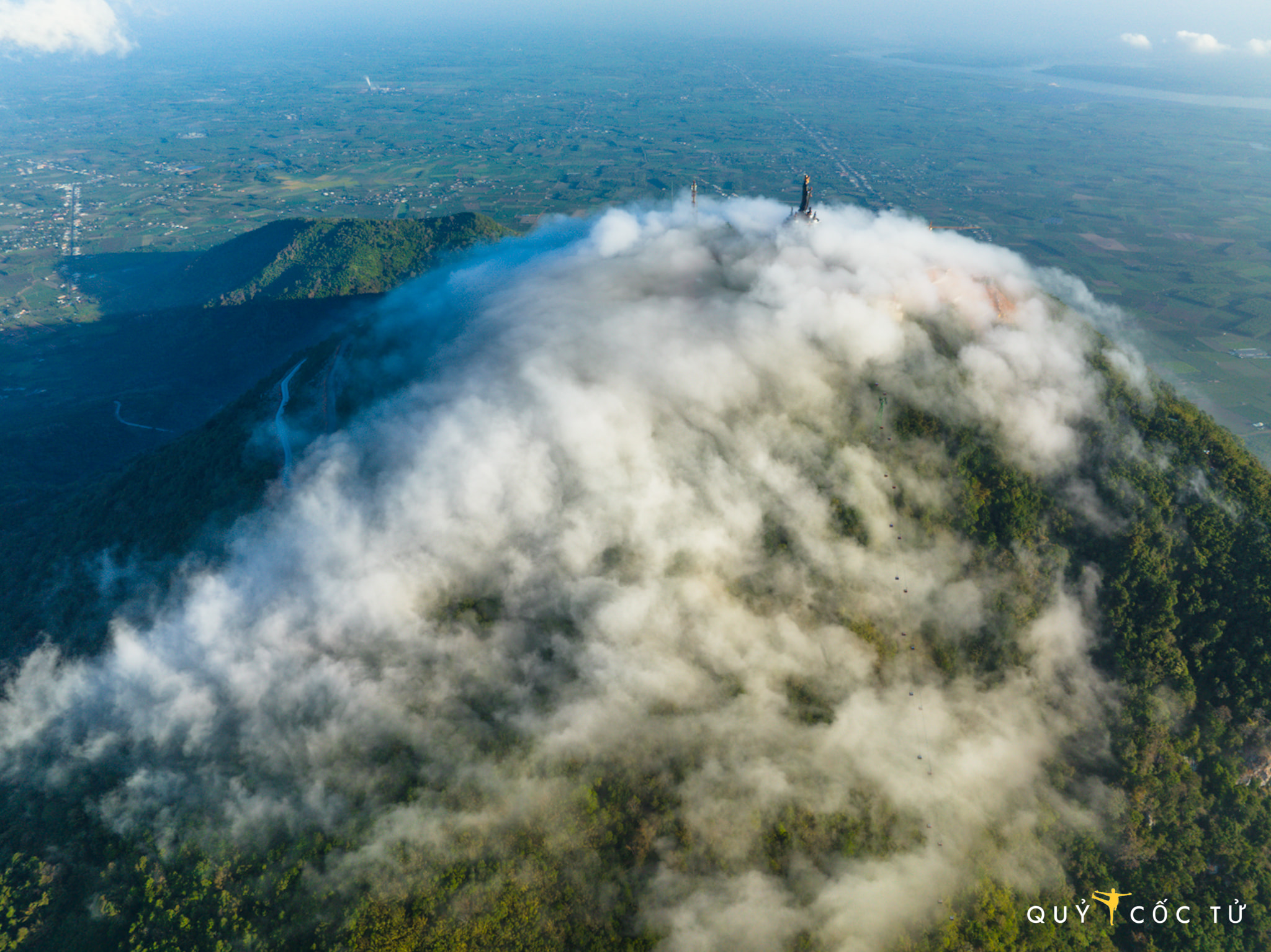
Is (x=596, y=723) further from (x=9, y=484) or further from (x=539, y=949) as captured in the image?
(x=9, y=484)

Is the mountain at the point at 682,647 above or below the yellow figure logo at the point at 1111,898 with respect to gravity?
above

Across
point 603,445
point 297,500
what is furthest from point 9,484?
point 603,445

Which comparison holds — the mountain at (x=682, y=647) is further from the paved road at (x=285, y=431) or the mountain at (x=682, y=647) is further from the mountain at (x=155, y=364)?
the mountain at (x=155, y=364)

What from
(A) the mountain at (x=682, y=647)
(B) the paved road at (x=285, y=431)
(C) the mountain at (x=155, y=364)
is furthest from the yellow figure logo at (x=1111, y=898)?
(C) the mountain at (x=155, y=364)

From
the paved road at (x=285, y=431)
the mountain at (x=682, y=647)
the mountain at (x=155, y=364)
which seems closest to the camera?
the mountain at (x=682, y=647)

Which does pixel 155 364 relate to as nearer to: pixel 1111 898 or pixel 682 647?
pixel 682 647

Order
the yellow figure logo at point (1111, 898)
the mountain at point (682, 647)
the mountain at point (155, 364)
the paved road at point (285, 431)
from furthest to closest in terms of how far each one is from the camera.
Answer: the mountain at point (155, 364)
the paved road at point (285, 431)
the yellow figure logo at point (1111, 898)
the mountain at point (682, 647)

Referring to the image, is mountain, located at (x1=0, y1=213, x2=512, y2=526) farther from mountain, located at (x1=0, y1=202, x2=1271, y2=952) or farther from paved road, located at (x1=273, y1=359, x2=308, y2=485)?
mountain, located at (x1=0, y1=202, x2=1271, y2=952)
